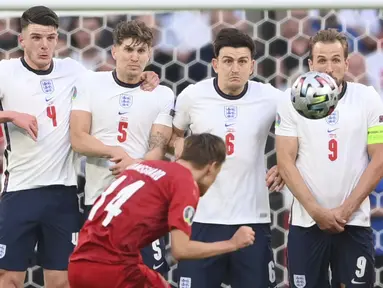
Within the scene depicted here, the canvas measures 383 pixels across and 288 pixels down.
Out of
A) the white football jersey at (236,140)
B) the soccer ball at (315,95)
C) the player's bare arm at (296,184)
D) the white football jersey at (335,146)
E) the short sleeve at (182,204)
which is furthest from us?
the white football jersey at (236,140)

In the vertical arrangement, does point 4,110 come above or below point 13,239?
above

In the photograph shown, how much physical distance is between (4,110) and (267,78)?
5.11ft

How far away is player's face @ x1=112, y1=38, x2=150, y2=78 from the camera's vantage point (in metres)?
5.47

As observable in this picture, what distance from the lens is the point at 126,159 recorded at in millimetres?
5344

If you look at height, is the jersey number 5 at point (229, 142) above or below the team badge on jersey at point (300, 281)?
above

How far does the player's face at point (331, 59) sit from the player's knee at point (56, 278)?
1705mm

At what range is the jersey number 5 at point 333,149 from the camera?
17.4ft

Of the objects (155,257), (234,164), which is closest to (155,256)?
(155,257)

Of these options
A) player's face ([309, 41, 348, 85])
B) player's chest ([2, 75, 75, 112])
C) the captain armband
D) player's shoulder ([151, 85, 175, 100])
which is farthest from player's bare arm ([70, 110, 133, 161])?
the captain armband

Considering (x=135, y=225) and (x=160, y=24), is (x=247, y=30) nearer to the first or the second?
(x=160, y=24)

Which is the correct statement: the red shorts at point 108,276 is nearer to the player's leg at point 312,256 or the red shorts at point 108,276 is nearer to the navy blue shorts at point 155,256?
the navy blue shorts at point 155,256

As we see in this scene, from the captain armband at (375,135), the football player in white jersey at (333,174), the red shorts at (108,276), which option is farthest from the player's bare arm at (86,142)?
the captain armband at (375,135)

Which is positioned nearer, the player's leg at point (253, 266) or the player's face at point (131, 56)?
the player's leg at point (253, 266)

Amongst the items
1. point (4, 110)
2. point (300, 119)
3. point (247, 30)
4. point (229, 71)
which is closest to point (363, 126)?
point (300, 119)
